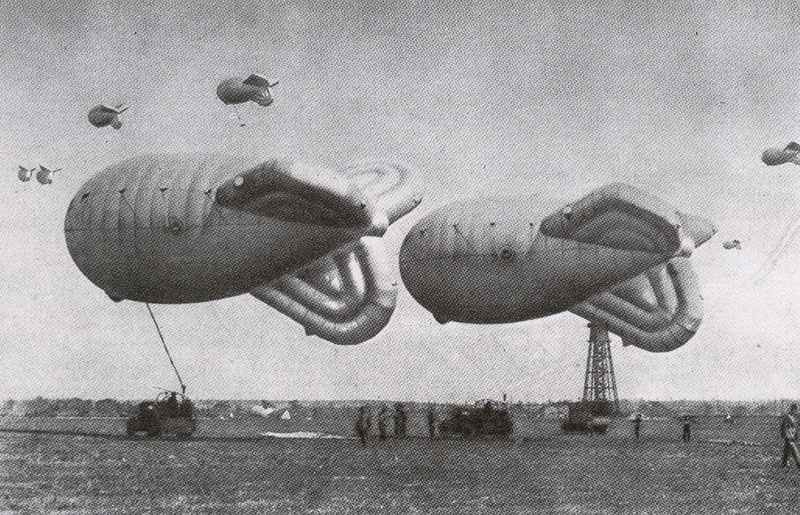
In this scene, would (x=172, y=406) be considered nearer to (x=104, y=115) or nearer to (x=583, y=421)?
(x=104, y=115)

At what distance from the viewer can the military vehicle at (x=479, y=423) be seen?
4812cm

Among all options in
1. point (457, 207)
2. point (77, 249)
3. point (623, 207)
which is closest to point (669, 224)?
point (623, 207)

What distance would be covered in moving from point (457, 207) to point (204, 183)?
1153cm

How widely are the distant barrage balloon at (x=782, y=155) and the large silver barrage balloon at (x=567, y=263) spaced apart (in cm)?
349

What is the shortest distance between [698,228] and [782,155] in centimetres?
415

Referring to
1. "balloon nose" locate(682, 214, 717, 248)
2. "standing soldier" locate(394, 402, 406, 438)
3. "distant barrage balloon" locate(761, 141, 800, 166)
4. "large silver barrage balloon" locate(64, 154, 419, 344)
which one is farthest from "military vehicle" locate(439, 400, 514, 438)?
"distant barrage balloon" locate(761, 141, 800, 166)

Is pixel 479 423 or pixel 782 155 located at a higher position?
pixel 782 155

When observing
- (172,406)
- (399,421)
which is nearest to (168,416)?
(172,406)

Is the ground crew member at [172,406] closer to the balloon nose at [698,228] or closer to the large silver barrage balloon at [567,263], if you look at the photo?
the large silver barrage balloon at [567,263]

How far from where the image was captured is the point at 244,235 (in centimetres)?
3403

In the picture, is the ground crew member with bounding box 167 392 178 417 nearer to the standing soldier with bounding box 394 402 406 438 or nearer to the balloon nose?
the standing soldier with bounding box 394 402 406 438

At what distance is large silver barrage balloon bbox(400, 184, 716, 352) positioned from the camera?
35.3 metres

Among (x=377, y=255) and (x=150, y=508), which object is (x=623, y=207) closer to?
(x=377, y=255)

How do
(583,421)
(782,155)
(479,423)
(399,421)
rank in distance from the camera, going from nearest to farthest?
(782,155), (479,423), (399,421), (583,421)
